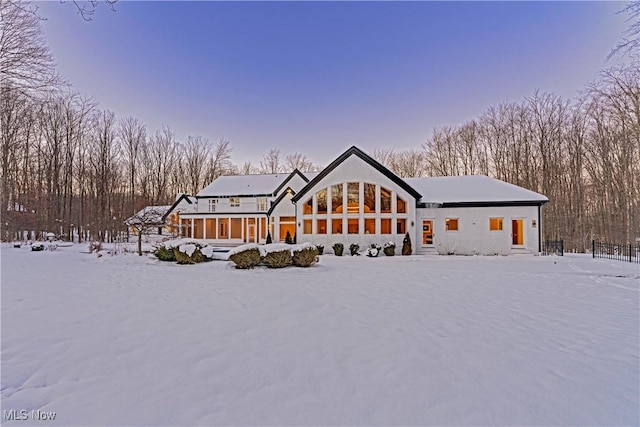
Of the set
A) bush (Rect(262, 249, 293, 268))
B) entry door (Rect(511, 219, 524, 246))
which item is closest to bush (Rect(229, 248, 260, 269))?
bush (Rect(262, 249, 293, 268))

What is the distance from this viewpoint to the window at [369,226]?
66.9 ft

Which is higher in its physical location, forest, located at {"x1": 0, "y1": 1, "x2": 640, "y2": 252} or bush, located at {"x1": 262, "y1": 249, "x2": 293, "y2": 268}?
forest, located at {"x1": 0, "y1": 1, "x2": 640, "y2": 252}

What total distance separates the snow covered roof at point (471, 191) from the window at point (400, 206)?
4.28 feet

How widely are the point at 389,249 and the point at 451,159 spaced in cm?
2047

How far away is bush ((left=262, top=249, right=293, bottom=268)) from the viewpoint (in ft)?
40.9

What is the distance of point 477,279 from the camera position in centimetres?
1034

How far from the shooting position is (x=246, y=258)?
1229cm

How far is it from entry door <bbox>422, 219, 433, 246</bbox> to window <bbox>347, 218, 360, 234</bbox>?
424 centimetres

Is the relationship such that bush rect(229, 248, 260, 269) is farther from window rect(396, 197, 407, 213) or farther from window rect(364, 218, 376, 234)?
window rect(396, 197, 407, 213)

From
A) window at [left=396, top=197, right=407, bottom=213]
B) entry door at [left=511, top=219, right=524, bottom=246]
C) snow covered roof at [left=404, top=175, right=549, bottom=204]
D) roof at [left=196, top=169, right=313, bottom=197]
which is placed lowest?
entry door at [left=511, top=219, right=524, bottom=246]

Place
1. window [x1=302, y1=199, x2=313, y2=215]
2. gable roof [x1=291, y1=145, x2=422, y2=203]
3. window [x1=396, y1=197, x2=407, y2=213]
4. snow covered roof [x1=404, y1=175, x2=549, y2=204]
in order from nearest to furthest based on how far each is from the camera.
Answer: snow covered roof [x1=404, y1=175, x2=549, y2=204] < gable roof [x1=291, y1=145, x2=422, y2=203] < window [x1=396, y1=197, x2=407, y2=213] < window [x1=302, y1=199, x2=313, y2=215]

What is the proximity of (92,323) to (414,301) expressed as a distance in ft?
19.8

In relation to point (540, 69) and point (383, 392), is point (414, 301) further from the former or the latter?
point (540, 69)

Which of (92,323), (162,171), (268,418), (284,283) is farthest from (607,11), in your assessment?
(162,171)
